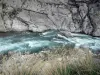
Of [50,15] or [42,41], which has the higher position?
[50,15]

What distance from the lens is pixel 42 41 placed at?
15266 mm

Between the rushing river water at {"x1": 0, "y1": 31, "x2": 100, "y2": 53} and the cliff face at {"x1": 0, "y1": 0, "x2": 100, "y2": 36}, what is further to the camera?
the cliff face at {"x1": 0, "y1": 0, "x2": 100, "y2": 36}

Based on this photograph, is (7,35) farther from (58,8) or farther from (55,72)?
(55,72)

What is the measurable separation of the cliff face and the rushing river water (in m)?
0.77

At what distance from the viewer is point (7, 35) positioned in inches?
647

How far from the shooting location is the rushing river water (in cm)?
1401

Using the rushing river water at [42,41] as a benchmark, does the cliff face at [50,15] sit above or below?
above

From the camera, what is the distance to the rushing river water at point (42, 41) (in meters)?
14.0

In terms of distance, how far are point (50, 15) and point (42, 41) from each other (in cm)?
326

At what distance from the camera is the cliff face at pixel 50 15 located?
1741cm

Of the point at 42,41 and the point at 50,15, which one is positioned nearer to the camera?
the point at 42,41

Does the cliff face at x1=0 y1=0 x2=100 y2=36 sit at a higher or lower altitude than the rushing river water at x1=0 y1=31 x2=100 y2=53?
higher

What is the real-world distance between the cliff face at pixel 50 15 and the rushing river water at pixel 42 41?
77 cm

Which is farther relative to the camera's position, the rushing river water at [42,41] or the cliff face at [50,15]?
the cliff face at [50,15]
